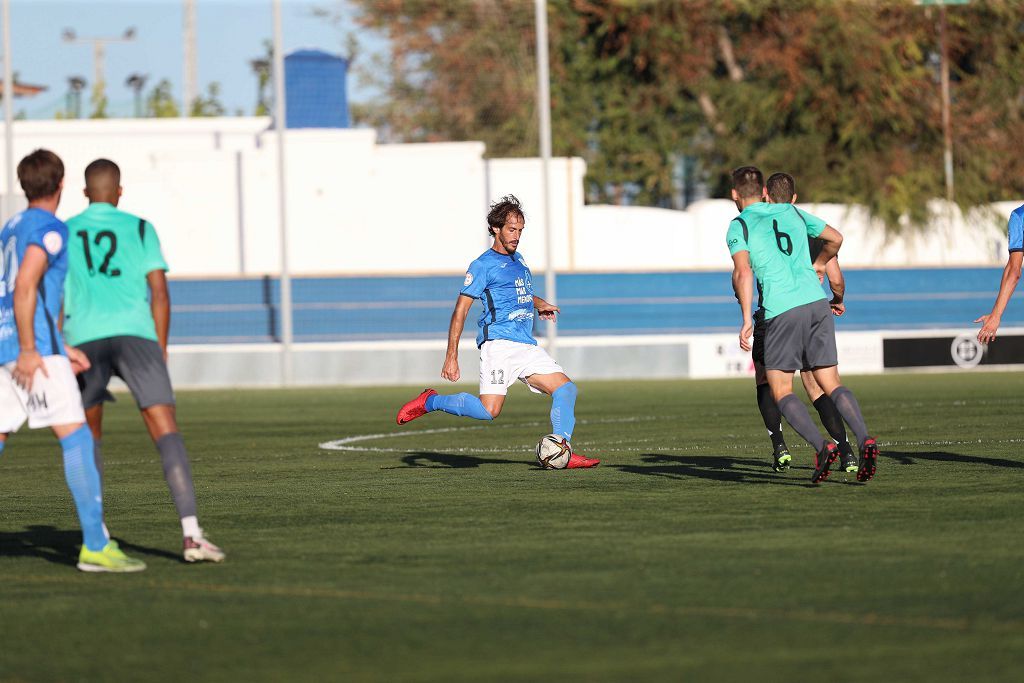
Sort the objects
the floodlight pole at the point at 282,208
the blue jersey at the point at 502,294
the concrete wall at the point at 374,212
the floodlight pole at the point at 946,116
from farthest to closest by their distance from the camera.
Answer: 1. the floodlight pole at the point at 946,116
2. the concrete wall at the point at 374,212
3. the floodlight pole at the point at 282,208
4. the blue jersey at the point at 502,294

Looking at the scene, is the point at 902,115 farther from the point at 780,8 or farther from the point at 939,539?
the point at 939,539

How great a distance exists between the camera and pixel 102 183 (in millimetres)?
8133

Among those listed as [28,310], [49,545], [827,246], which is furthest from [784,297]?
[28,310]

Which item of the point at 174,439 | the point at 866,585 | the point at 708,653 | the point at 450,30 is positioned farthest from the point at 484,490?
the point at 450,30

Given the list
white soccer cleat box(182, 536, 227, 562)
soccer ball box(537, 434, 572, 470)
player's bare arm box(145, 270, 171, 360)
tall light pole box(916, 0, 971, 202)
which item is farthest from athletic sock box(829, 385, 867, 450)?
tall light pole box(916, 0, 971, 202)

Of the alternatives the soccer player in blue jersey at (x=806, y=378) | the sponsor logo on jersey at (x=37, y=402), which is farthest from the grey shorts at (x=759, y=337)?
the sponsor logo on jersey at (x=37, y=402)

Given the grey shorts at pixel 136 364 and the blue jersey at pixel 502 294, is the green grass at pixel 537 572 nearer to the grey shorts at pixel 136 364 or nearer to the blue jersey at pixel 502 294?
the grey shorts at pixel 136 364

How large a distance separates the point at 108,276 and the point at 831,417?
204 inches

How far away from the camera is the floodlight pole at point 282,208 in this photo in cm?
3356

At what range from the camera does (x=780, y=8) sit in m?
42.4

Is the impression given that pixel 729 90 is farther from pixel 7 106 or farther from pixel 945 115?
pixel 7 106

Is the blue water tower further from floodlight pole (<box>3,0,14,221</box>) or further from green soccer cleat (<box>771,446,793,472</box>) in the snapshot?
green soccer cleat (<box>771,446,793,472</box>)

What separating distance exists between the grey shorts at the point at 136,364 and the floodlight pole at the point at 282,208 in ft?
83.8

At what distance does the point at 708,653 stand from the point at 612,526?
3401mm
